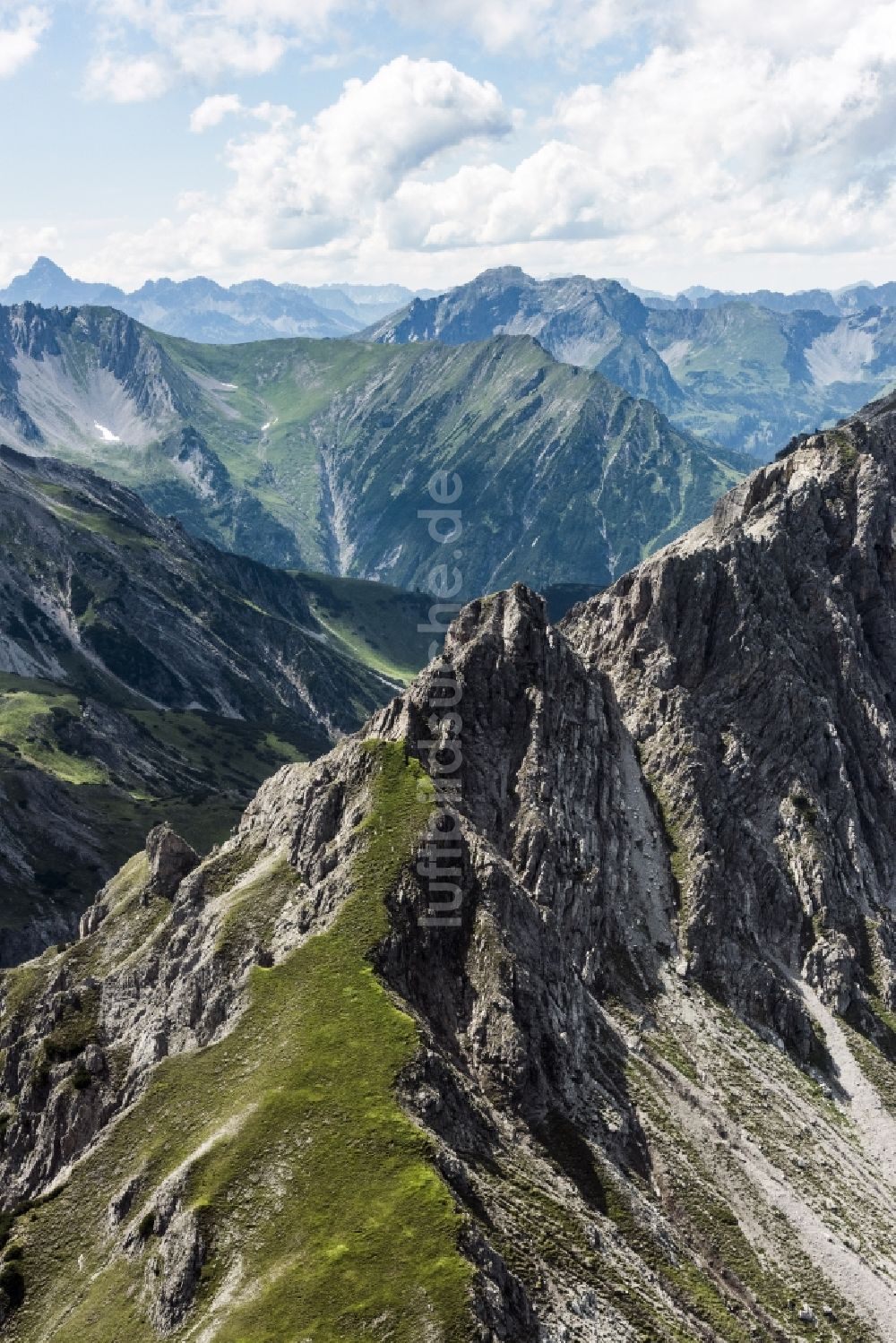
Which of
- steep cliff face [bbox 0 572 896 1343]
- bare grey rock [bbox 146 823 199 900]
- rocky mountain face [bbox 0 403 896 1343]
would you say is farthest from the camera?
bare grey rock [bbox 146 823 199 900]

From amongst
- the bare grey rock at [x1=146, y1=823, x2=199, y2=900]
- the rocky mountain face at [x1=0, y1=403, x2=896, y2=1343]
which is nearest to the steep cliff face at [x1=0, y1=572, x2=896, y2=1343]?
the rocky mountain face at [x1=0, y1=403, x2=896, y2=1343]

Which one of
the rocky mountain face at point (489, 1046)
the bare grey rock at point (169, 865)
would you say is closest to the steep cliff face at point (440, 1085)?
the rocky mountain face at point (489, 1046)

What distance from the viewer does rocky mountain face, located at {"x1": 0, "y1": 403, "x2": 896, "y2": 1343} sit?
9012 cm

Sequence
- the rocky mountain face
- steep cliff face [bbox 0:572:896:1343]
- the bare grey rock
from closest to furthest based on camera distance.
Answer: steep cliff face [bbox 0:572:896:1343] < the rocky mountain face < the bare grey rock

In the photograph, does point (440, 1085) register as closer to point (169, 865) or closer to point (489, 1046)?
point (489, 1046)

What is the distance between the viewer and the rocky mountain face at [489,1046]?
296 feet

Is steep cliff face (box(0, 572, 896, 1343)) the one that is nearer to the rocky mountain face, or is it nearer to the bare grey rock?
the rocky mountain face

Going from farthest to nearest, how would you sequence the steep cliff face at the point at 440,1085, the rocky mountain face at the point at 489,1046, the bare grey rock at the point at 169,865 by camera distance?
the bare grey rock at the point at 169,865, the rocky mountain face at the point at 489,1046, the steep cliff face at the point at 440,1085

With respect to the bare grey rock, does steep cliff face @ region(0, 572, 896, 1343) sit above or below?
below

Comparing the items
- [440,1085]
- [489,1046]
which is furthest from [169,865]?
[440,1085]

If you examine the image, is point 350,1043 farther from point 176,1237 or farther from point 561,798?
point 561,798

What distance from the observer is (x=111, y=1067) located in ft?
392

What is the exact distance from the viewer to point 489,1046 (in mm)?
117812

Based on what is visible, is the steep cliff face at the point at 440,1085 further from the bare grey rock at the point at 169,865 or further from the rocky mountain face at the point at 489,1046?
the bare grey rock at the point at 169,865
